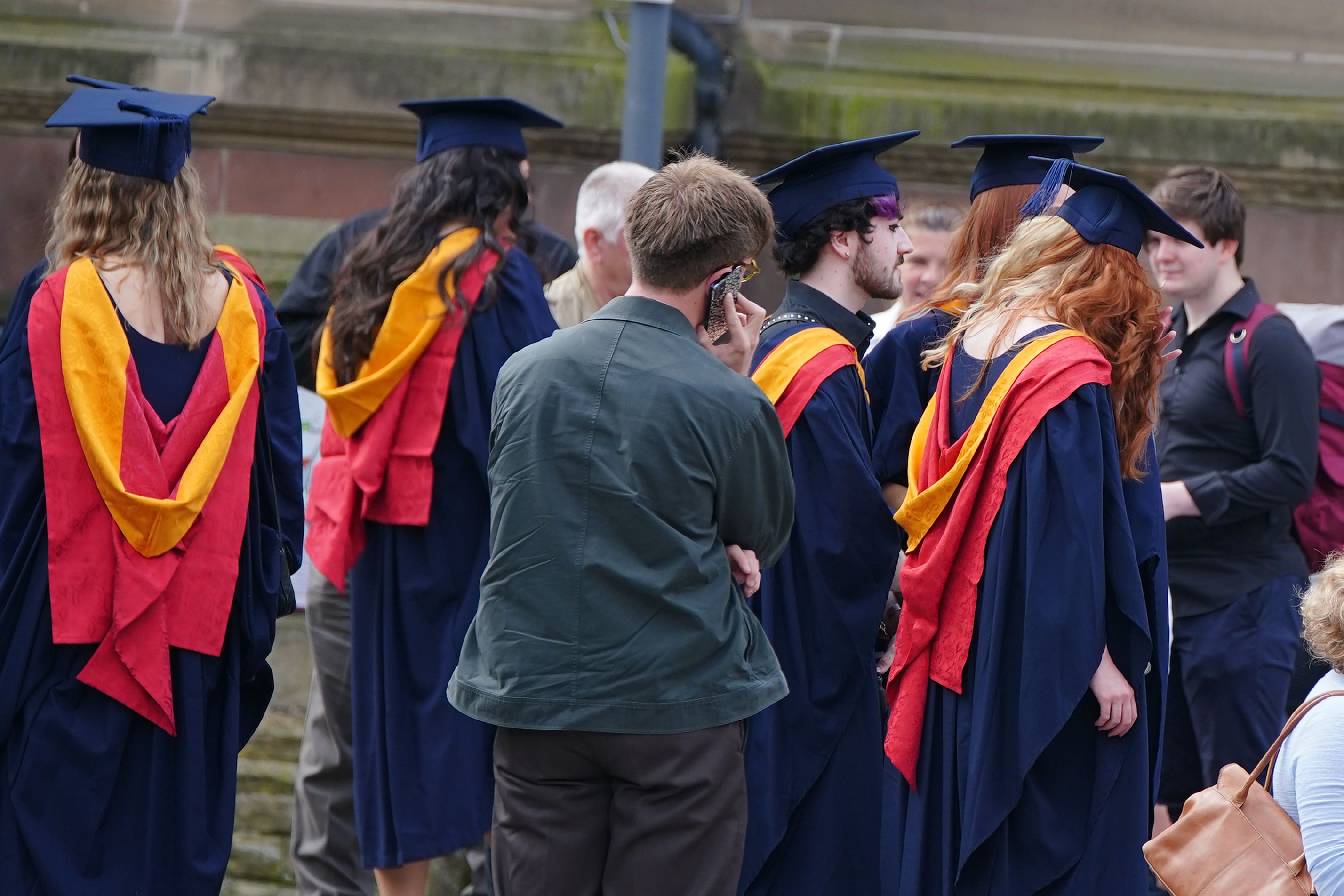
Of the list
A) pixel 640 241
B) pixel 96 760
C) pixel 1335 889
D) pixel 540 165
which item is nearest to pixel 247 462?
pixel 96 760

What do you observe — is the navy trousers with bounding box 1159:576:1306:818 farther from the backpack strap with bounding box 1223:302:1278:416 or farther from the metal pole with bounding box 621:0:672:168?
the metal pole with bounding box 621:0:672:168

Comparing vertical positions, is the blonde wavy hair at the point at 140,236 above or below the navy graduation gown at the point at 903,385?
above

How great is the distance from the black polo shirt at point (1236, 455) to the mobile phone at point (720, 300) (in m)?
2.24

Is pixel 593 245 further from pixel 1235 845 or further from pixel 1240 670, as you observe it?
pixel 1235 845

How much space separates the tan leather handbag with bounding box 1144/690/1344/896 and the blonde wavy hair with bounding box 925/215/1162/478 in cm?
67

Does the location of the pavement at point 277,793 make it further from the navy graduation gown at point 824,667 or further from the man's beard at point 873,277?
the man's beard at point 873,277

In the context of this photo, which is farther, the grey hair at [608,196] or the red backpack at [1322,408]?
the red backpack at [1322,408]

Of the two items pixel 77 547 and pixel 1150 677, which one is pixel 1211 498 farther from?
pixel 77 547

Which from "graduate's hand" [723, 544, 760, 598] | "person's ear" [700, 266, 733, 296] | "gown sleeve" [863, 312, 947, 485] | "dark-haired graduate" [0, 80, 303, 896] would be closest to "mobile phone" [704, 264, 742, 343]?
"person's ear" [700, 266, 733, 296]

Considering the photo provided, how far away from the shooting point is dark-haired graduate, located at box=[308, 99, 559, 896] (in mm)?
4480

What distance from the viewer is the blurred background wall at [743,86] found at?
261 inches

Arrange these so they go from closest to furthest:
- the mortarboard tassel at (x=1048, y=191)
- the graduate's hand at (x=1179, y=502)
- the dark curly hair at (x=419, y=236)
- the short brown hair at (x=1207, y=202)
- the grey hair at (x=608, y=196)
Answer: the mortarboard tassel at (x=1048, y=191), the dark curly hair at (x=419, y=236), the grey hair at (x=608, y=196), the graduate's hand at (x=1179, y=502), the short brown hair at (x=1207, y=202)

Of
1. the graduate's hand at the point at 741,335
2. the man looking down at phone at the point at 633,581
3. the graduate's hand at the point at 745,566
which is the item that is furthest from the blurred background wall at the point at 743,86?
the graduate's hand at the point at 745,566

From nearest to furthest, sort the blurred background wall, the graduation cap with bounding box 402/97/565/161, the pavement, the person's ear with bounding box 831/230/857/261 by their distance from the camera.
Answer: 1. the person's ear with bounding box 831/230/857/261
2. the graduation cap with bounding box 402/97/565/161
3. the pavement
4. the blurred background wall
